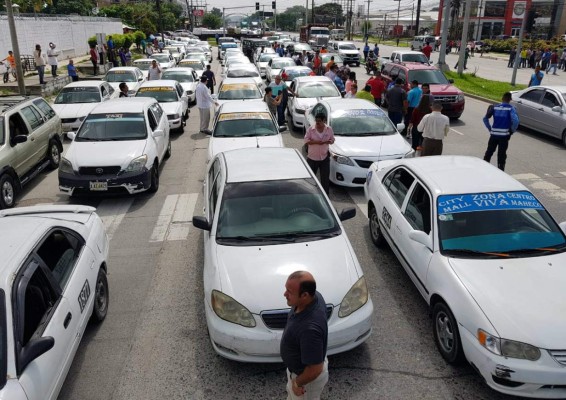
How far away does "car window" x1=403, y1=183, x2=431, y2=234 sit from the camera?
5.51m

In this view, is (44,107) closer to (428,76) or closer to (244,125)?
(244,125)

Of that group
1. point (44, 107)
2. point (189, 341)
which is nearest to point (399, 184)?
point (189, 341)

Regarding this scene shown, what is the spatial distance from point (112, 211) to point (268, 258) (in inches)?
197

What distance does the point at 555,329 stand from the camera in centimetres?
398

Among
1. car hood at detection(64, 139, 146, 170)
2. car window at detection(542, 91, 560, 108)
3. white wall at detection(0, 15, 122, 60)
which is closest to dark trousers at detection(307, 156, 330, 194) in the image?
car hood at detection(64, 139, 146, 170)

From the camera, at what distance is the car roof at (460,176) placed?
5.55 m

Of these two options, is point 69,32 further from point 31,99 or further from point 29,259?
point 29,259

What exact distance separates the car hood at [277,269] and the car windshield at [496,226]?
3.69ft

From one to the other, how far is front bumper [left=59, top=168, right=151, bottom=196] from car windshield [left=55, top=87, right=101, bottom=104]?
23.0ft

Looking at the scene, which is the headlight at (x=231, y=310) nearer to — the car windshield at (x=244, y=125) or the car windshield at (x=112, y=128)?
the car windshield at (x=244, y=125)

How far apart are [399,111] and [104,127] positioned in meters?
7.20

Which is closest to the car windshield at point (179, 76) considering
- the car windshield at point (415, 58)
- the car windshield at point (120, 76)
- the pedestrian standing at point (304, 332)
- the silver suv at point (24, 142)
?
the car windshield at point (120, 76)

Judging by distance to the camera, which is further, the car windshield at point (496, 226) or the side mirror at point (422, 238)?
the side mirror at point (422, 238)

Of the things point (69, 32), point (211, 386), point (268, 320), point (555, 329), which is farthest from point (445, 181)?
point (69, 32)
